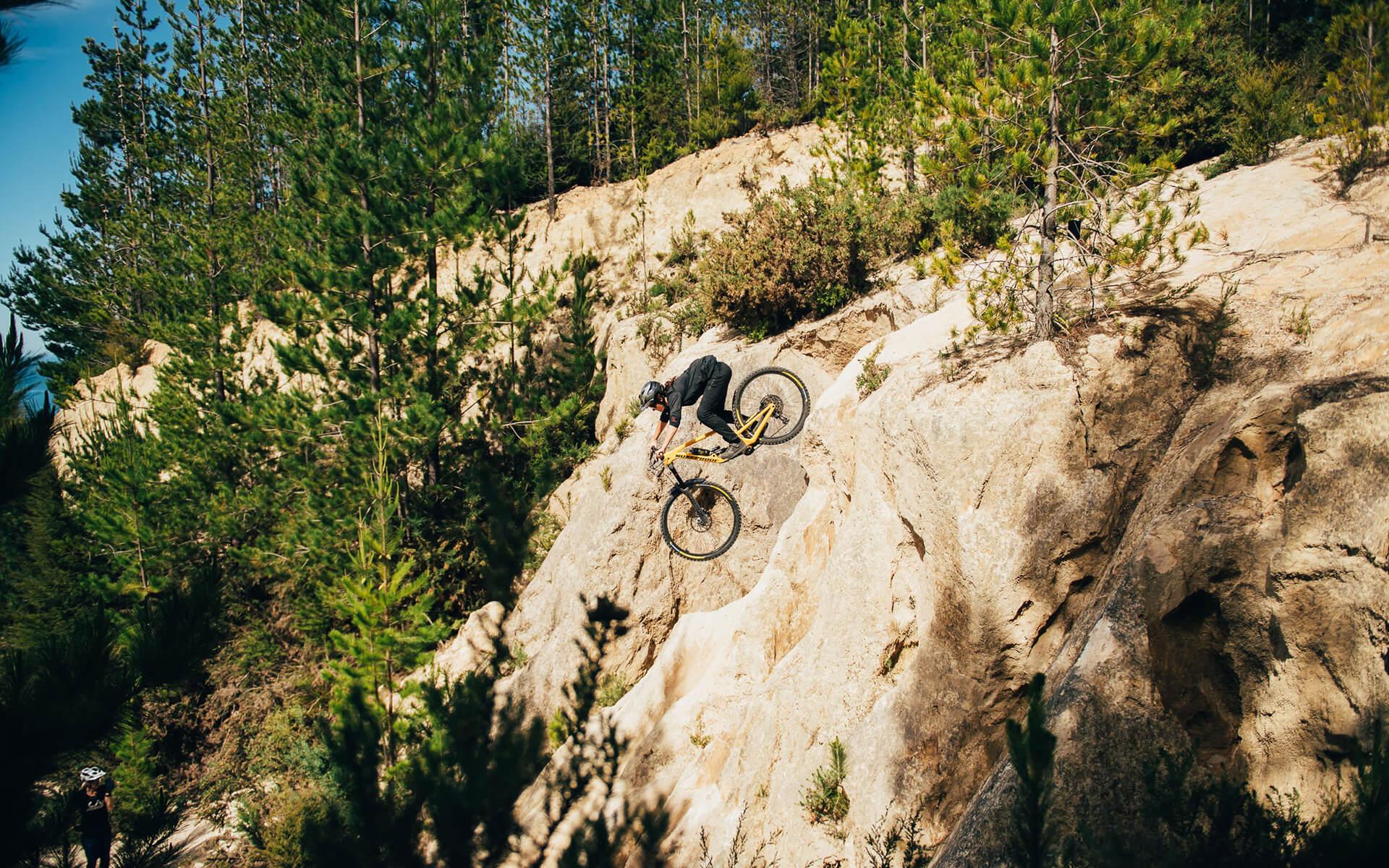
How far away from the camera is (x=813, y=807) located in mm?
6617

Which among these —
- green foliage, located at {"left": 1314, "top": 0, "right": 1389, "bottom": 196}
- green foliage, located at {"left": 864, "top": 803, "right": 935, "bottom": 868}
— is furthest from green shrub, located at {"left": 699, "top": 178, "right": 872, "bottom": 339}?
green foliage, located at {"left": 864, "top": 803, "right": 935, "bottom": 868}

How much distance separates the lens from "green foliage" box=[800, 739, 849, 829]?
6520 millimetres

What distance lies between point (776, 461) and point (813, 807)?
20.2 feet

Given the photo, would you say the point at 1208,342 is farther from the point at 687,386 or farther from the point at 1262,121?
the point at 1262,121

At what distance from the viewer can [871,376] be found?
346 inches

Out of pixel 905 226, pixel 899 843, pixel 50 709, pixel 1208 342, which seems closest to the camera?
pixel 50 709

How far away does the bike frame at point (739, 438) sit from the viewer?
1107 centimetres

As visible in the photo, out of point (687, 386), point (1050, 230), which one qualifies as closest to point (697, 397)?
point (687, 386)

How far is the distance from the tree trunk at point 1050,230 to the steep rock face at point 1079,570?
1.00 ft

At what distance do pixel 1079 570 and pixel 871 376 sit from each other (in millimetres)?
3579

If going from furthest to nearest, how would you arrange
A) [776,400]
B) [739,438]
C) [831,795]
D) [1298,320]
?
[776,400] → [739,438] → [831,795] → [1298,320]

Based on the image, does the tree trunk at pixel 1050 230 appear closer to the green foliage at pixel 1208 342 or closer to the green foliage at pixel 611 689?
the green foliage at pixel 1208 342

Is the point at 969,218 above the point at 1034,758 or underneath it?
above

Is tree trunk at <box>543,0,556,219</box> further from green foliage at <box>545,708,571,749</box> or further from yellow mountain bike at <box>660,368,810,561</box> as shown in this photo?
green foliage at <box>545,708,571,749</box>
